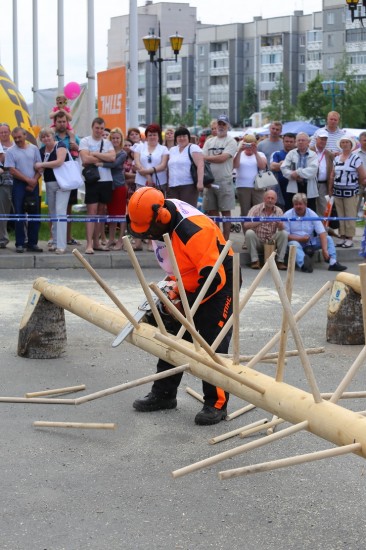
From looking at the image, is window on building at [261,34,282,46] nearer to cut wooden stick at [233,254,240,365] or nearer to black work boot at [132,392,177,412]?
black work boot at [132,392,177,412]

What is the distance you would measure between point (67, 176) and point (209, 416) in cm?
816

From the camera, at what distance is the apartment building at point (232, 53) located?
11350 centimetres

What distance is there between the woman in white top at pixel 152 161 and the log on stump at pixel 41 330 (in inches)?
247

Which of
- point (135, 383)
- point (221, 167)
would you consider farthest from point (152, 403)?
point (221, 167)

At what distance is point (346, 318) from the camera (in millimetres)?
9055

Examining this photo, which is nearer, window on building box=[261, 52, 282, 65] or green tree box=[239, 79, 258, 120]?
green tree box=[239, 79, 258, 120]

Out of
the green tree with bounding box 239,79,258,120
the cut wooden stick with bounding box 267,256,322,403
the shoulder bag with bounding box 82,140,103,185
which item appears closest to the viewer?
the cut wooden stick with bounding box 267,256,322,403

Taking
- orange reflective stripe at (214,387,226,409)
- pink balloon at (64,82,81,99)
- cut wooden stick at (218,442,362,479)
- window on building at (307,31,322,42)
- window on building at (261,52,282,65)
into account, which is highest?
window on building at (307,31,322,42)

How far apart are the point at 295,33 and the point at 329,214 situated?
375 ft

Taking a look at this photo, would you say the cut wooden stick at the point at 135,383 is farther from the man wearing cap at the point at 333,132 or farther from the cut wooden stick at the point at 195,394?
the man wearing cap at the point at 333,132

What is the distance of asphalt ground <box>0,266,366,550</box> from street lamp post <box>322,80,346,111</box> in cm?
6060

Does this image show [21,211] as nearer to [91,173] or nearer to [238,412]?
[91,173]

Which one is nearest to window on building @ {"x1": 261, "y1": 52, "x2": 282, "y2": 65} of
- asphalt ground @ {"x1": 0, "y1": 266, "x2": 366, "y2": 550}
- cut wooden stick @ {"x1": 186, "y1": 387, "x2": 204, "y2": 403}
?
asphalt ground @ {"x1": 0, "y1": 266, "x2": 366, "y2": 550}

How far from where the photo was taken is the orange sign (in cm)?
1955
